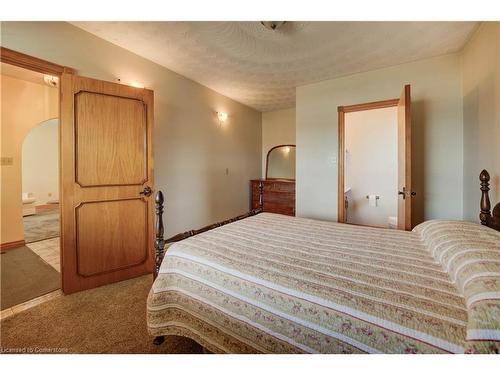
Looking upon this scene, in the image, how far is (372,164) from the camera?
409 cm

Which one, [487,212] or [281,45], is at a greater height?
[281,45]

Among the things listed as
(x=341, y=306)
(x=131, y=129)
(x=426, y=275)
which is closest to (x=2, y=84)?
(x=131, y=129)

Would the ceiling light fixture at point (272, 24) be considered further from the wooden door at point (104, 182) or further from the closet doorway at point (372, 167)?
the closet doorway at point (372, 167)

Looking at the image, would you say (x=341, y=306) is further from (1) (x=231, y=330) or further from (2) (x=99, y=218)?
(2) (x=99, y=218)

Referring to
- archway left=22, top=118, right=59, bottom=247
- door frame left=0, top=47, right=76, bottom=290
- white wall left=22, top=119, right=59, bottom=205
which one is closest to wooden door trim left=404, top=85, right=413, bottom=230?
door frame left=0, top=47, right=76, bottom=290

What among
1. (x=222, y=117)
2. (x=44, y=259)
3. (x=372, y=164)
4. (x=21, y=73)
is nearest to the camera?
(x=44, y=259)

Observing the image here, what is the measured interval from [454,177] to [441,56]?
140 cm

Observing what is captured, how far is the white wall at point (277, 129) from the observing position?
4578 millimetres

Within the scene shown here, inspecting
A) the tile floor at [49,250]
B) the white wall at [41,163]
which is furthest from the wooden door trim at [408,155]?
the white wall at [41,163]

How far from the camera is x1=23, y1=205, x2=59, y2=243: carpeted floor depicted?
3530mm

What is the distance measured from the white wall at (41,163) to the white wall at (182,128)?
5.13 m

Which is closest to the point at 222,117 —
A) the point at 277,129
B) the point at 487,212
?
the point at 277,129

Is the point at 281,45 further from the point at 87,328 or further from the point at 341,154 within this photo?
the point at 87,328

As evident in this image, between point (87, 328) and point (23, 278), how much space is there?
4.44ft
